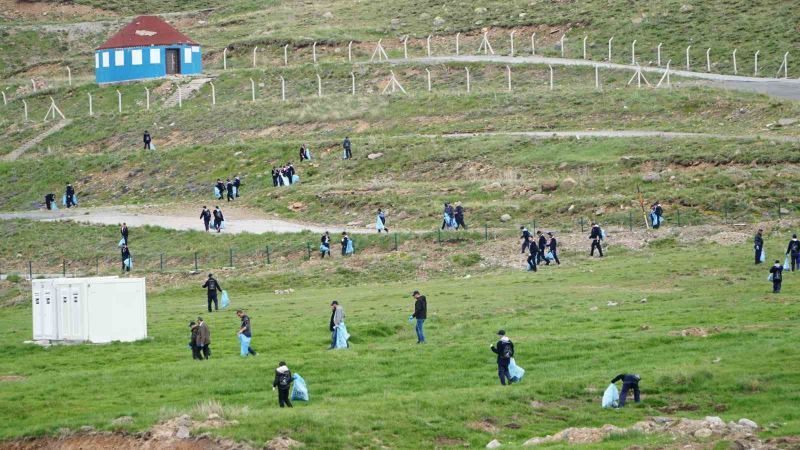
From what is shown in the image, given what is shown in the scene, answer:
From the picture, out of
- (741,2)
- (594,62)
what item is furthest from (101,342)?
(741,2)

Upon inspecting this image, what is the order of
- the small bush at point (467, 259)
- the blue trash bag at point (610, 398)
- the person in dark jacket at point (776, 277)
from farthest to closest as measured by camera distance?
the small bush at point (467, 259), the person in dark jacket at point (776, 277), the blue trash bag at point (610, 398)

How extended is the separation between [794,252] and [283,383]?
24.1 m

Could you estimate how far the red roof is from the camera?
116 metres

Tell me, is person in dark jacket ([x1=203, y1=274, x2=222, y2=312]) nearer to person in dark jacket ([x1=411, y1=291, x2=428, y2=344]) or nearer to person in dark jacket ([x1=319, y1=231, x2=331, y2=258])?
person in dark jacket ([x1=411, y1=291, x2=428, y2=344])

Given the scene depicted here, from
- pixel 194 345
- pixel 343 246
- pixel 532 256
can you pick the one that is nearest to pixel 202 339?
pixel 194 345

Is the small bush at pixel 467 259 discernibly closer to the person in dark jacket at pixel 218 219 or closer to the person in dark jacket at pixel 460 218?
the person in dark jacket at pixel 460 218

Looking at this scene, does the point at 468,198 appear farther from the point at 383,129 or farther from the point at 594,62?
the point at 594,62

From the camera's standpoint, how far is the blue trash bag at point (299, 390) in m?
38.0

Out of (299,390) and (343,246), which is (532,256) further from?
(299,390)

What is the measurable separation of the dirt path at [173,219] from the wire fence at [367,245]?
2.99 meters

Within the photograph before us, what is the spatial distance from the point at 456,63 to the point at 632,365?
70817mm

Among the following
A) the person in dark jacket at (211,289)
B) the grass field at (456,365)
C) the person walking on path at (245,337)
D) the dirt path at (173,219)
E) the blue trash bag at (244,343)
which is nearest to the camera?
the grass field at (456,365)

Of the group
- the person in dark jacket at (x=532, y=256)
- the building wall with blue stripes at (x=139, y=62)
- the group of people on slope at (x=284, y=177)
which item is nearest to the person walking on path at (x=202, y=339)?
the person in dark jacket at (x=532, y=256)

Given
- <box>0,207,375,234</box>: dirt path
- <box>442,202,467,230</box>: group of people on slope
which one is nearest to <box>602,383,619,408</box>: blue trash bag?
<box>442,202,467,230</box>: group of people on slope
